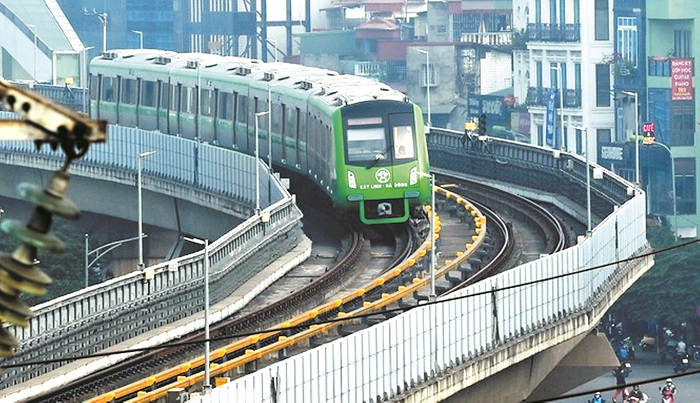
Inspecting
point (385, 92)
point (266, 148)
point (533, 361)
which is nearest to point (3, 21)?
point (266, 148)

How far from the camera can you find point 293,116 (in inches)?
2938

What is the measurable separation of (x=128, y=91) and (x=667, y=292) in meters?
26.9

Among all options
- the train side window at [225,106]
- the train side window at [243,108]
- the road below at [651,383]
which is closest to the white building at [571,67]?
the road below at [651,383]

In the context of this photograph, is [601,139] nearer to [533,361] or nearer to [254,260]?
[254,260]

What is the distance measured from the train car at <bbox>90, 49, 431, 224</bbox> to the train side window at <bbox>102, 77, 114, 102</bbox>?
0.25 feet

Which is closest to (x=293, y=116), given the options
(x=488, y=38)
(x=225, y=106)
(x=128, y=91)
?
(x=225, y=106)

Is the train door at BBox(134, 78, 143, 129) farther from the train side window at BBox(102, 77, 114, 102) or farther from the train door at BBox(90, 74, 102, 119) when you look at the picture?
the train door at BBox(90, 74, 102, 119)

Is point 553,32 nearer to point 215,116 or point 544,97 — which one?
point 544,97

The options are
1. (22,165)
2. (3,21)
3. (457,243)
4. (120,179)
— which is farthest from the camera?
(3,21)

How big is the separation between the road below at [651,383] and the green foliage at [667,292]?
689 centimetres

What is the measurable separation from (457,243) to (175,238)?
104ft

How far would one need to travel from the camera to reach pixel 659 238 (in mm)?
110938

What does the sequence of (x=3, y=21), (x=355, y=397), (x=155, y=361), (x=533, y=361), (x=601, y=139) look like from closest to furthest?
1. (x=355, y=397)
2. (x=155, y=361)
3. (x=533, y=361)
4. (x=601, y=139)
5. (x=3, y=21)

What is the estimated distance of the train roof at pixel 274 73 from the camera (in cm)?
6749
